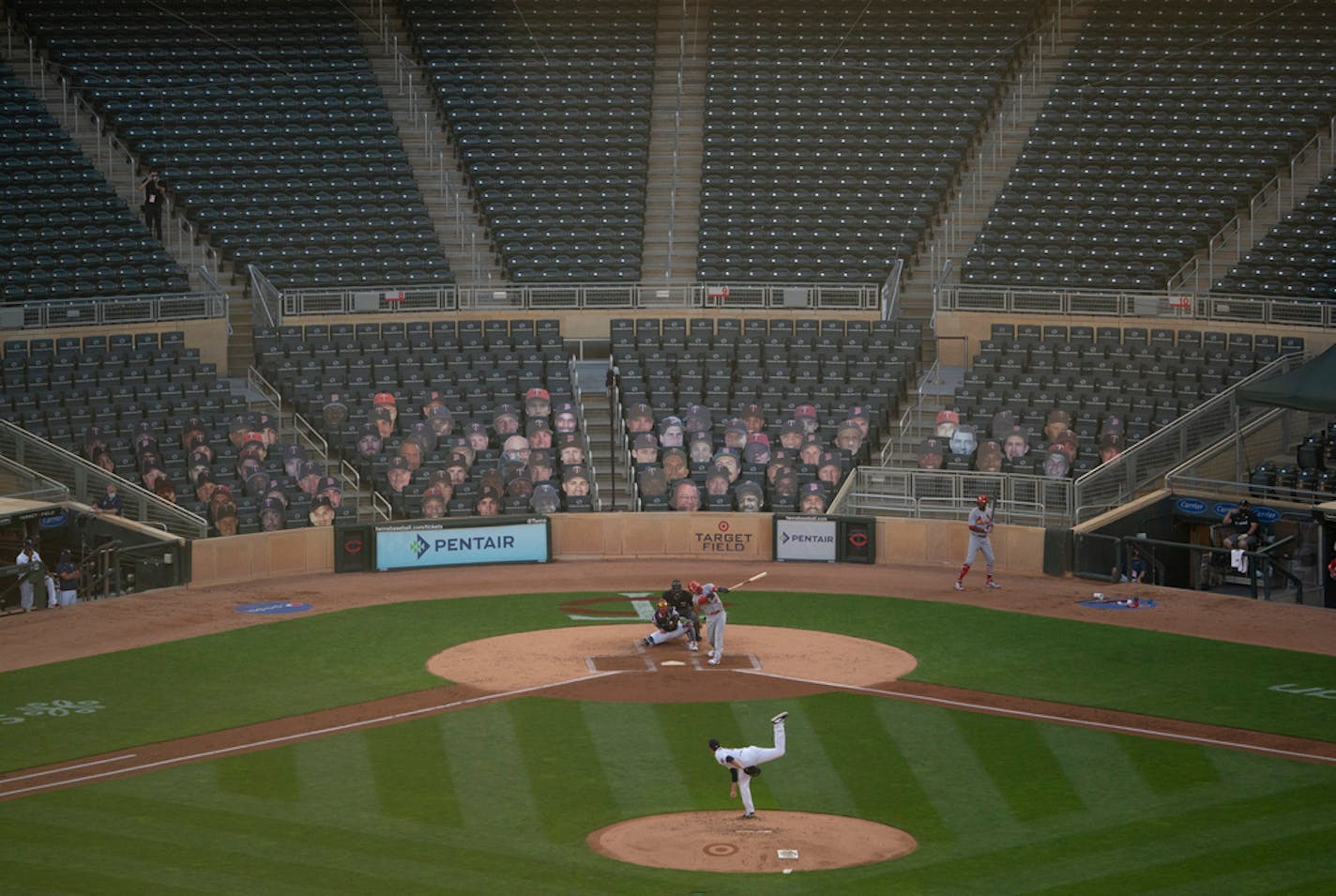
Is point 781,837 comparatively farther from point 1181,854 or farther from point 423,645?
point 423,645

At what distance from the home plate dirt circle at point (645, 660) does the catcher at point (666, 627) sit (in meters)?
0.19

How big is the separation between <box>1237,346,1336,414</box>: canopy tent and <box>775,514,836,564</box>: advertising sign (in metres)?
9.59

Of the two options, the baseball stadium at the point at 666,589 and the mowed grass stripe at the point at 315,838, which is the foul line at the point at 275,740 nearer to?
the baseball stadium at the point at 666,589

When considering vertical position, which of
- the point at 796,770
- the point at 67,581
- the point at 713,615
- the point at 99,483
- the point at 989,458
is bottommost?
the point at 796,770

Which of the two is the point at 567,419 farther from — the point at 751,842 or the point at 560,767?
the point at 751,842

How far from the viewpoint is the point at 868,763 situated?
992 inches

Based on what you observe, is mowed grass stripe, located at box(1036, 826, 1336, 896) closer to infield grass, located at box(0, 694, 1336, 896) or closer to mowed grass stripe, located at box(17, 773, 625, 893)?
infield grass, located at box(0, 694, 1336, 896)

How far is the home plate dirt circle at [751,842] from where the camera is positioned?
68.9 feet

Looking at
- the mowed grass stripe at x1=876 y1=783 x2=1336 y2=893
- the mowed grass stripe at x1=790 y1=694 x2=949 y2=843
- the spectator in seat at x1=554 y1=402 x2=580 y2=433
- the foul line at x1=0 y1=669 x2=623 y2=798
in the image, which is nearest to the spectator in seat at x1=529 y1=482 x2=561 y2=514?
the spectator in seat at x1=554 y1=402 x2=580 y2=433

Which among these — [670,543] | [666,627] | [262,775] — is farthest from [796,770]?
[670,543]

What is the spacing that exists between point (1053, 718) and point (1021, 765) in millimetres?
2786

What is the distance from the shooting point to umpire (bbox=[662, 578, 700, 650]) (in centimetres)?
3170

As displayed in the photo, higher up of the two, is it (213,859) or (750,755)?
(750,755)

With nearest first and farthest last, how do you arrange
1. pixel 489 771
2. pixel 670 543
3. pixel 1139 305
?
1. pixel 489 771
2. pixel 670 543
3. pixel 1139 305
